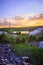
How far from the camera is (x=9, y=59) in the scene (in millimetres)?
1919

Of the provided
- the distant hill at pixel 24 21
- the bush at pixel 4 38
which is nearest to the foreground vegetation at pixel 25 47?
the bush at pixel 4 38

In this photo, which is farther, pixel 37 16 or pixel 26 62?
pixel 37 16

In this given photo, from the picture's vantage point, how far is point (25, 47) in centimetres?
197

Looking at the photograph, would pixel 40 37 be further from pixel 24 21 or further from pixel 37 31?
pixel 24 21

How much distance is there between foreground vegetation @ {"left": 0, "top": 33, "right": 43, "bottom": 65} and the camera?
195 cm

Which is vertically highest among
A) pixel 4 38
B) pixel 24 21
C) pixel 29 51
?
pixel 24 21

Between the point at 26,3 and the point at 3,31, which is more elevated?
the point at 26,3

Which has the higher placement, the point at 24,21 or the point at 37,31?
the point at 24,21

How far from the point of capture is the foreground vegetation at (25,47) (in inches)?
76.7

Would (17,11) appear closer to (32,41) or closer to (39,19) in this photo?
(39,19)

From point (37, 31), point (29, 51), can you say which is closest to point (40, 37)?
point (37, 31)

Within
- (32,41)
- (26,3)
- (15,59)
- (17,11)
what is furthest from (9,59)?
(26,3)

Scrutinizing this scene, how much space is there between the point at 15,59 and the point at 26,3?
2.62 feet

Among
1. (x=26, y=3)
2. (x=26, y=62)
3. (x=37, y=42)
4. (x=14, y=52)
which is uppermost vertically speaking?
(x=26, y=3)
